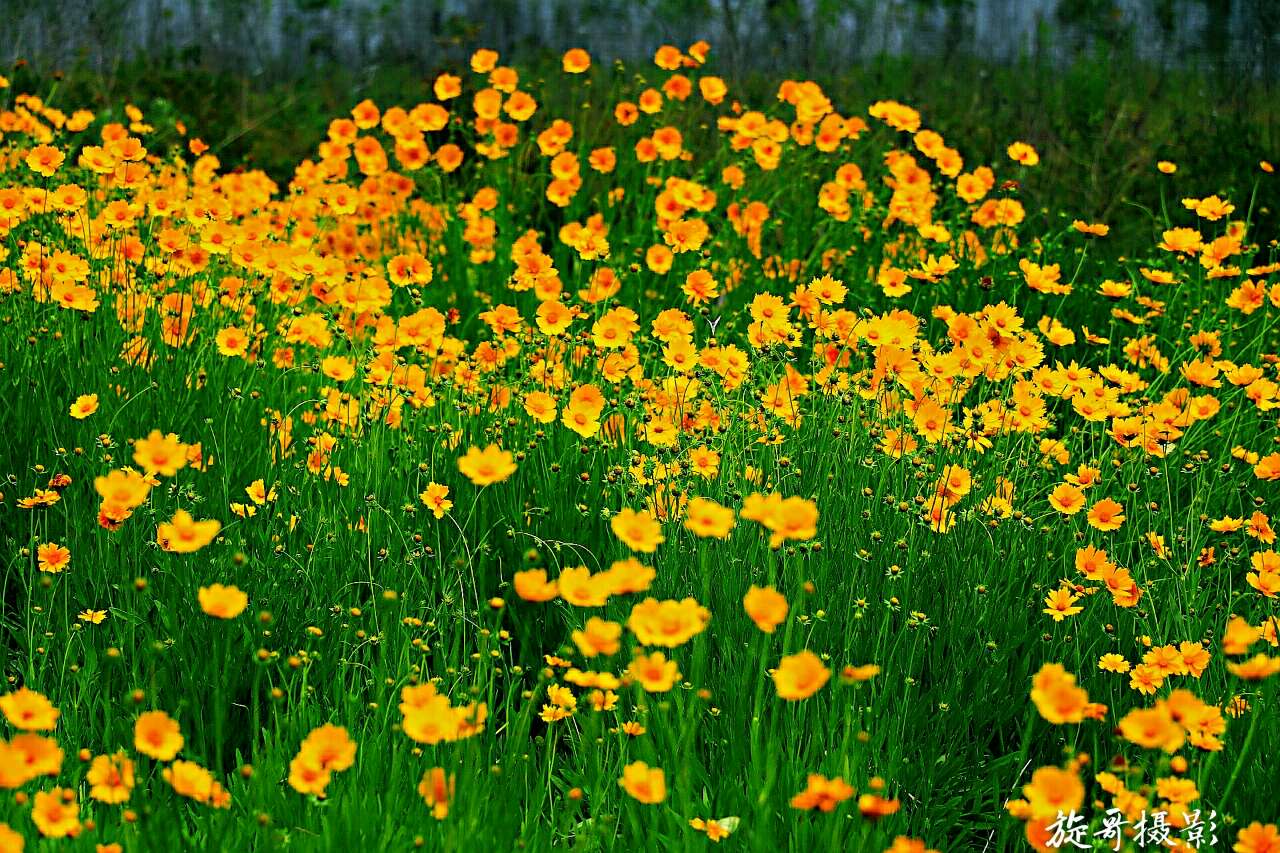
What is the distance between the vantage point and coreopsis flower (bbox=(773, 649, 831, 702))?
1.58 m

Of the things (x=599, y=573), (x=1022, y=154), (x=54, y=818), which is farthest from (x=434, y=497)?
(x=1022, y=154)

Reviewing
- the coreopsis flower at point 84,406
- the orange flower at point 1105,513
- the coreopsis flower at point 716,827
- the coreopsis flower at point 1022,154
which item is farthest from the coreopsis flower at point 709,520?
the coreopsis flower at point 1022,154

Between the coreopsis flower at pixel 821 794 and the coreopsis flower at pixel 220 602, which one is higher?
the coreopsis flower at pixel 220 602

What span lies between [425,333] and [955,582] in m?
1.37

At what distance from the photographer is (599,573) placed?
201 cm

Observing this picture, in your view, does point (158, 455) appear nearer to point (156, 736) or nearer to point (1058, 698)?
point (156, 736)

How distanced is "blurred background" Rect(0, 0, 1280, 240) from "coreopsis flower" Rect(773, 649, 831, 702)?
10.5 feet

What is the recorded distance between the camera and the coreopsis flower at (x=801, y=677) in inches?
62.3

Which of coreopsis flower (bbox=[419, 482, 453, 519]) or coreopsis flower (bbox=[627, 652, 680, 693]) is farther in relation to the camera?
coreopsis flower (bbox=[419, 482, 453, 519])

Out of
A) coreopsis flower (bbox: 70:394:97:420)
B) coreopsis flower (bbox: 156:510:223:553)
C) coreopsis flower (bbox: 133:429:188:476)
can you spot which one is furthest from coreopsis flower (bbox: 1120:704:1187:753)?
coreopsis flower (bbox: 70:394:97:420)

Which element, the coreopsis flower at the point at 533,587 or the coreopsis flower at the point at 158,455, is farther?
the coreopsis flower at the point at 158,455

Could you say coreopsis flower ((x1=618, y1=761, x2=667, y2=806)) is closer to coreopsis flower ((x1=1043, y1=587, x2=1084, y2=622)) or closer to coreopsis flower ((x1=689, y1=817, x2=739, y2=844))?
coreopsis flower ((x1=689, y1=817, x2=739, y2=844))

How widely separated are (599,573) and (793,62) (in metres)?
7.27

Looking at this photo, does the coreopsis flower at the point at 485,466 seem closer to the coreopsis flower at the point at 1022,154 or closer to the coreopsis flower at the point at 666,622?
the coreopsis flower at the point at 666,622
